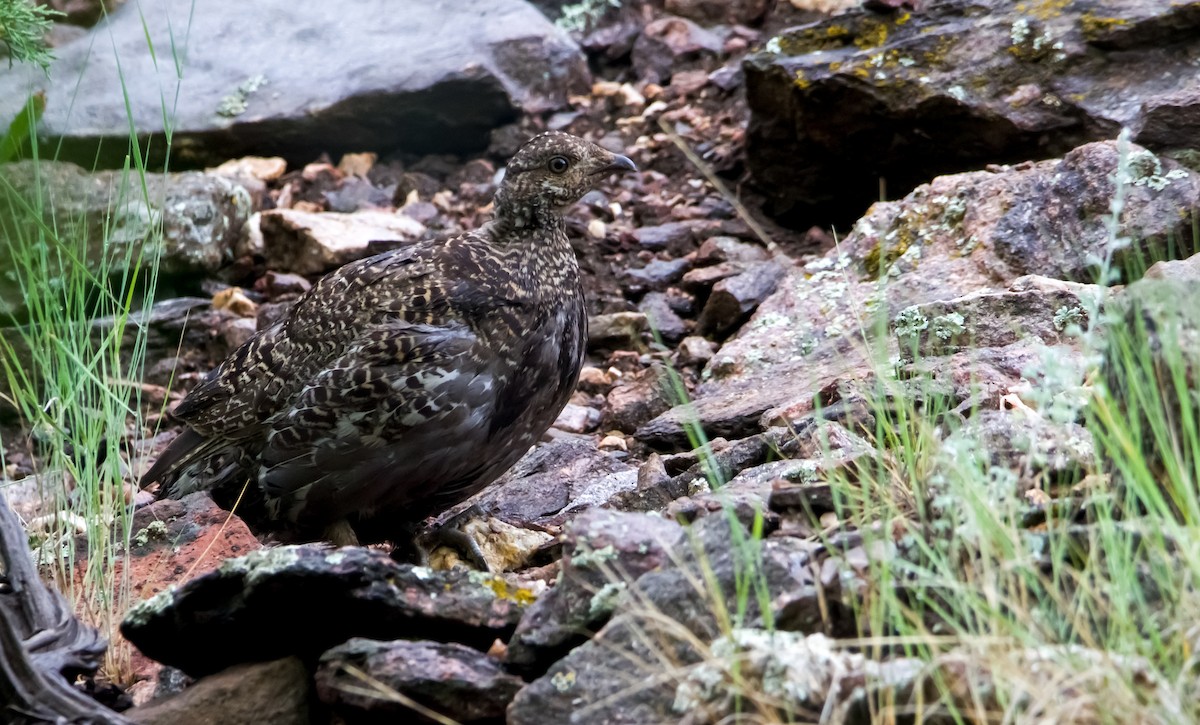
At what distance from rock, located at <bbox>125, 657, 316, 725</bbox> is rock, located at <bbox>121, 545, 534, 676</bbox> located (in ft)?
0.28

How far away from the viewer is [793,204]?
7676 millimetres

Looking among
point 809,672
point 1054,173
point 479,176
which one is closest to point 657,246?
point 479,176

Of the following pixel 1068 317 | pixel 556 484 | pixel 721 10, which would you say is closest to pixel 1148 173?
pixel 1068 317

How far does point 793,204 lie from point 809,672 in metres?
Result: 5.13

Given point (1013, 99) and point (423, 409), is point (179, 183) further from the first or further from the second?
point (1013, 99)

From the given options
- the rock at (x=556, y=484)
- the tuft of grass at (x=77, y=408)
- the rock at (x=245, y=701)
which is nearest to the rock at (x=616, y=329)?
the rock at (x=556, y=484)

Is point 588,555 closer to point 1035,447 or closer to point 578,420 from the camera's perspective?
point 1035,447

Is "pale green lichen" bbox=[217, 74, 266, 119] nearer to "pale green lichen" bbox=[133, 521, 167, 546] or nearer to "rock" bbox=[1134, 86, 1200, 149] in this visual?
"pale green lichen" bbox=[133, 521, 167, 546]

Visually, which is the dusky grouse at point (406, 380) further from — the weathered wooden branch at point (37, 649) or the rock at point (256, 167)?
the rock at point (256, 167)

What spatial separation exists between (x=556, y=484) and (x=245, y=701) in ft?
7.64

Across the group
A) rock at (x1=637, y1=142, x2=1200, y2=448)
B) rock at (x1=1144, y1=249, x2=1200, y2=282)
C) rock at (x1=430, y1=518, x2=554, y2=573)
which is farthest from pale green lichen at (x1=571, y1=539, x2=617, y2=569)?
rock at (x1=1144, y1=249, x2=1200, y2=282)

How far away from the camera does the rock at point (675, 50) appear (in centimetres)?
934

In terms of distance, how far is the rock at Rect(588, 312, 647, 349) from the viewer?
7141mm

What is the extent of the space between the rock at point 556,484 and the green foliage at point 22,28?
2.47 m
